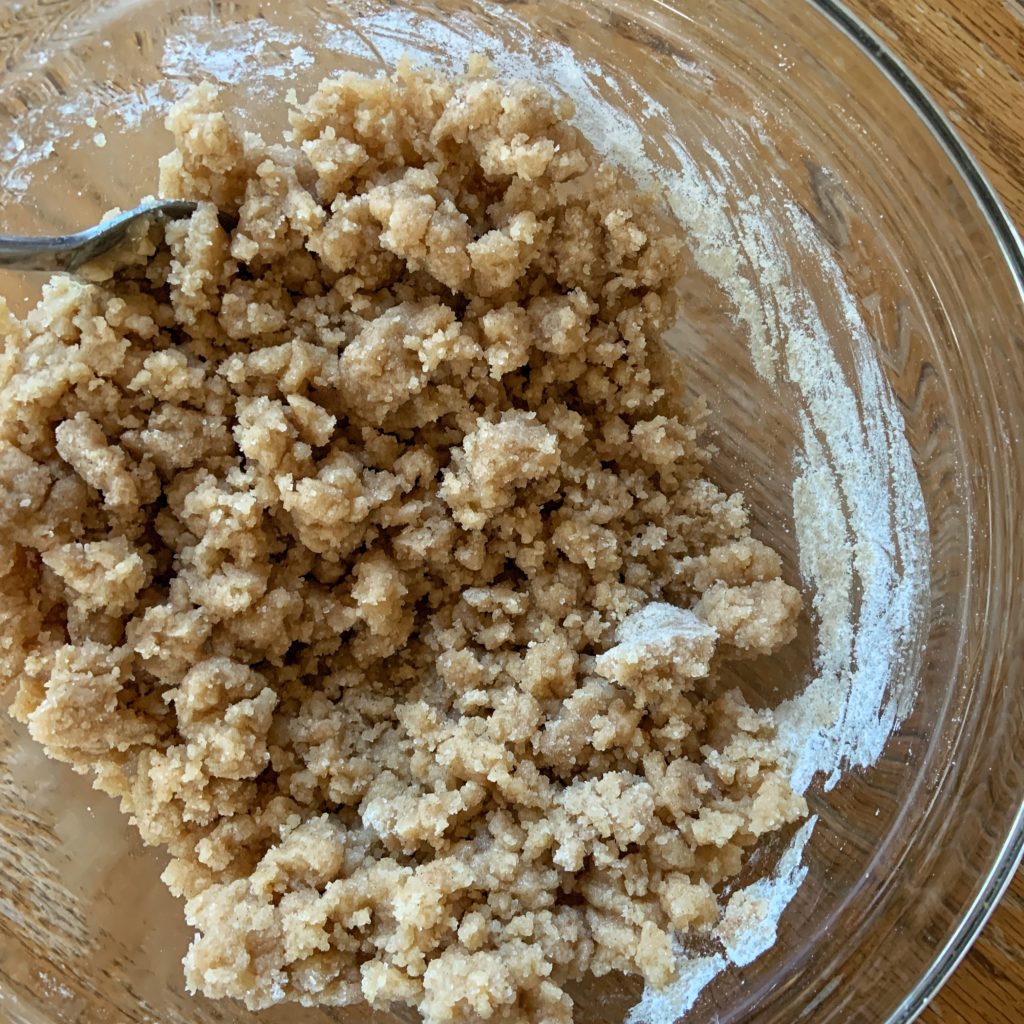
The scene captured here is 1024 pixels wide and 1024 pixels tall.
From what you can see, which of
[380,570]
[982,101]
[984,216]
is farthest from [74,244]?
[982,101]

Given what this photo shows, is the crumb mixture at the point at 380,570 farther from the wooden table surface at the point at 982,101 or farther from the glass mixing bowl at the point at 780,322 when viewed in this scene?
the wooden table surface at the point at 982,101

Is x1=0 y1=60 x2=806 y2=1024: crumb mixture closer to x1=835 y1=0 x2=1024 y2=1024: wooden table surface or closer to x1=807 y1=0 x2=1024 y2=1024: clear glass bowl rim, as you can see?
x1=807 y1=0 x2=1024 y2=1024: clear glass bowl rim

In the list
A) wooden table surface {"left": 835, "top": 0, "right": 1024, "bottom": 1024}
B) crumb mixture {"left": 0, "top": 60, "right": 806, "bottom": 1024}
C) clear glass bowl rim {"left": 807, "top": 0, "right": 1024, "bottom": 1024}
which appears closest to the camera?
crumb mixture {"left": 0, "top": 60, "right": 806, "bottom": 1024}

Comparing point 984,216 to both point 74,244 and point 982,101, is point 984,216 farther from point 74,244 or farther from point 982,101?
point 74,244

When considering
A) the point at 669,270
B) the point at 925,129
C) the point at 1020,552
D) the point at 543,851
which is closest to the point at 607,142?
the point at 669,270

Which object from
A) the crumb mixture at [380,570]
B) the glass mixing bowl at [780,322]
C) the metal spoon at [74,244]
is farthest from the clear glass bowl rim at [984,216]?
the metal spoon at [74,244]

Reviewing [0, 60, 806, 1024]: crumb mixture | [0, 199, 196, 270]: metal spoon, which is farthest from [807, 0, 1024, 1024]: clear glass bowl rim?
[0, 199, 196, 270]: metal spoon
